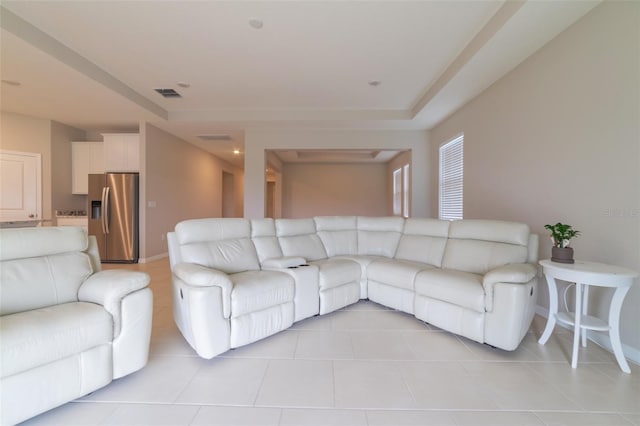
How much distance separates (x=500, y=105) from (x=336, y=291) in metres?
3.04

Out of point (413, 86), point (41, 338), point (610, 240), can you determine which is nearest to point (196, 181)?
point (413, 86)

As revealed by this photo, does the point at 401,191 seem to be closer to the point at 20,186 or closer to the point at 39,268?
the point at 39,268

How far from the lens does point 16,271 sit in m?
1.63

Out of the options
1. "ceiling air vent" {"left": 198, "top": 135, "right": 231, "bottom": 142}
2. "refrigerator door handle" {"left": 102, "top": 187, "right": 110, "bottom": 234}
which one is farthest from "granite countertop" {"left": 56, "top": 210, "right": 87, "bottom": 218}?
"ceiling air vent" {"left": 198, "top": 135, "right": 231, "bottom": 142}

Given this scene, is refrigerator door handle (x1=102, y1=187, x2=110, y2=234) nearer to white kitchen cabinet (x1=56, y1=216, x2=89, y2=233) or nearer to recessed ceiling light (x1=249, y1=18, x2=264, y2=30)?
white kitchen cabinet (x1=56, y1=216, x2=89, y2=233)

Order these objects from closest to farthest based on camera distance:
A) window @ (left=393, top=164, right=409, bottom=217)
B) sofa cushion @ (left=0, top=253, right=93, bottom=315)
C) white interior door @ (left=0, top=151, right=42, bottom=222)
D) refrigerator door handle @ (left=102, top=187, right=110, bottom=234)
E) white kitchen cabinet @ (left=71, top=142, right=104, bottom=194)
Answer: sofa cushion @ (left=0, top=253, right=93, bottom=315)
white interior door @ (left=0, top=151, right=42, bottom=222)
refrigerator door handle @ (left=102, top=187, right=110, bottom=234)
white kitchen cabinet @ (left=71, top=142, right=104, bottom=194)
window @ (left=393, top=164, right=409, bottom=217)

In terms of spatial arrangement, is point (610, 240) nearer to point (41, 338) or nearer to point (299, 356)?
point (299, 356)

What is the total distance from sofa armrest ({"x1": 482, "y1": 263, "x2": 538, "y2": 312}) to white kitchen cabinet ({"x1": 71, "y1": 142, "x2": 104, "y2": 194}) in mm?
6671

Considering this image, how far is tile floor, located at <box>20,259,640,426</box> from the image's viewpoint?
142 centimetres

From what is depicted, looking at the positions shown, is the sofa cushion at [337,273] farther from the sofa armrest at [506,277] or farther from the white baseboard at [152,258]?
the white baseboard at [152,258]

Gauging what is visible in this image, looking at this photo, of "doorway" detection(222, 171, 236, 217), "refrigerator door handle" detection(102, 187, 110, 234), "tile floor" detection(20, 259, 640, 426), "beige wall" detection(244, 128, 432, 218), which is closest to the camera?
"tile floor" detection(20, 259, 640, 426)

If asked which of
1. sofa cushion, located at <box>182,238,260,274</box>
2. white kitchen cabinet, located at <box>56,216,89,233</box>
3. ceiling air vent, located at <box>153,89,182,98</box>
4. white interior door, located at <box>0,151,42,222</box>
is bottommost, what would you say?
sofa cushion, located at <box>182,238,260,274</box>

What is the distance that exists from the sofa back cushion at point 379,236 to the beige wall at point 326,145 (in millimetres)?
2199

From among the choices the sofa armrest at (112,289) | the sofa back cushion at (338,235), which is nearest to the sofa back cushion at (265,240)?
the sofa back cushion at (338,235)
